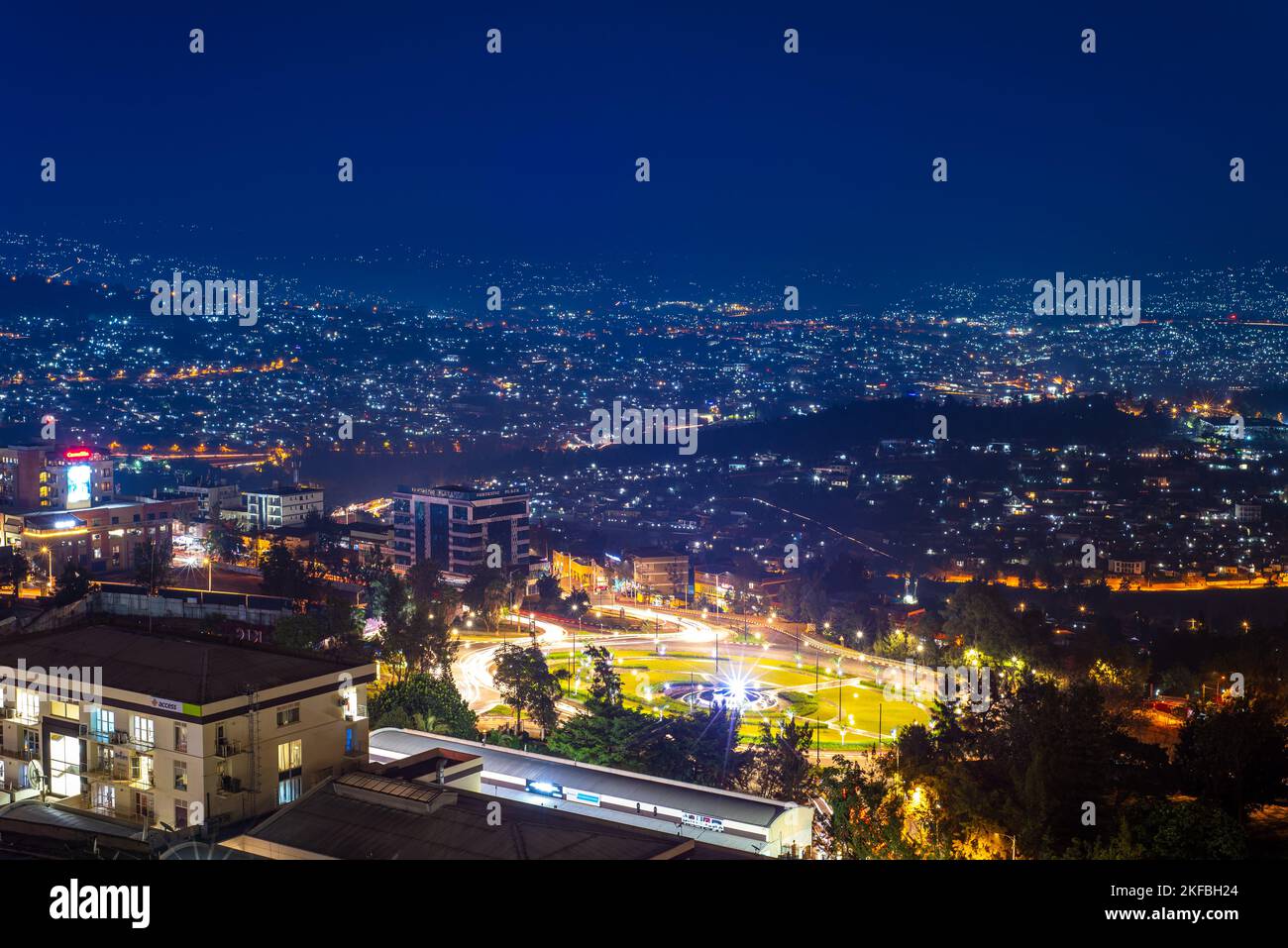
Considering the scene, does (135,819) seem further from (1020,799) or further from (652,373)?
(652,373)

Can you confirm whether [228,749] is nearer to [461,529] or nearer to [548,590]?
[548,590]

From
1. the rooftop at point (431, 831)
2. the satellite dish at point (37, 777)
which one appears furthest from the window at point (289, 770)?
the satellite dish at point (37, 777)

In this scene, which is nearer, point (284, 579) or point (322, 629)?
point (322, 629)

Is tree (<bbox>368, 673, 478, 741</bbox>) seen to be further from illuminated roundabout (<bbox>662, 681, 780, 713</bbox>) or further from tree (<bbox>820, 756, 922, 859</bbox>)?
tree (<bbox>820, 756, 922, 859</bbox>)

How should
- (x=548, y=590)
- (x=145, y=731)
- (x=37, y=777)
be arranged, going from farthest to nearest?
1. (x=548, y=590)
2. (x=37, y=777)
3. (x=145, y=731)

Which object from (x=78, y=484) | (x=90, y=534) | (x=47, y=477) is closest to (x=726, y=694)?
(x=90, y=534)

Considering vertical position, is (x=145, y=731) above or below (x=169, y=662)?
below
